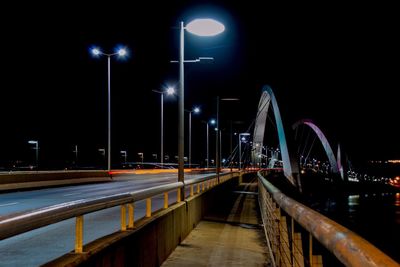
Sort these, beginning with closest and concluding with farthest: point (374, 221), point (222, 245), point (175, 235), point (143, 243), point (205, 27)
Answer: point (143, 243) → point (175, 235) → point (222, 245) → point (205, 27) → point (374, 221)

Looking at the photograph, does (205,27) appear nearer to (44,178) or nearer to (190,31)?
(190,31)

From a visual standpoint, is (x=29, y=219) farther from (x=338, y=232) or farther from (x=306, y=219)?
(x=338, y=232)

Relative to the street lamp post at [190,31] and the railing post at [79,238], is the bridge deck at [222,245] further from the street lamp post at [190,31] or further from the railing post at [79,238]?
the railing post at [79,238]

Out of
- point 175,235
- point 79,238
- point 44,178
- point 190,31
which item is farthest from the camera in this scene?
point 44,178

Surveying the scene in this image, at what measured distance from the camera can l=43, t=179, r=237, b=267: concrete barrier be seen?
5.32m

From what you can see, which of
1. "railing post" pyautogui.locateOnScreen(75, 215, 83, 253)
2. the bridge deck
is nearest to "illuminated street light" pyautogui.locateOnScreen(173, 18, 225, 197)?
the bridge deck

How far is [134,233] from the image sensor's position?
7.37m

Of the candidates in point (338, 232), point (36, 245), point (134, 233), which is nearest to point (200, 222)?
point (36, 245)

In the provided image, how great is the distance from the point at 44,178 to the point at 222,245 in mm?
22316

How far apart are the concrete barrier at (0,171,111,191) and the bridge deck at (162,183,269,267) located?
14163mm

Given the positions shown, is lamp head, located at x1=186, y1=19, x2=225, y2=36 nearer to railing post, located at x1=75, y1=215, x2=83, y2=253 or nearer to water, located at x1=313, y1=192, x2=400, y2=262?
railing post, located at x1=75, y1=215, x2=83, y2=253

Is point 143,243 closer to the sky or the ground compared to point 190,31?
closer to the ground

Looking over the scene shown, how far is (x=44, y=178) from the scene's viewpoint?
32125 millimetres

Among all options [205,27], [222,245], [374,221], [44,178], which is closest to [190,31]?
[205,27]
